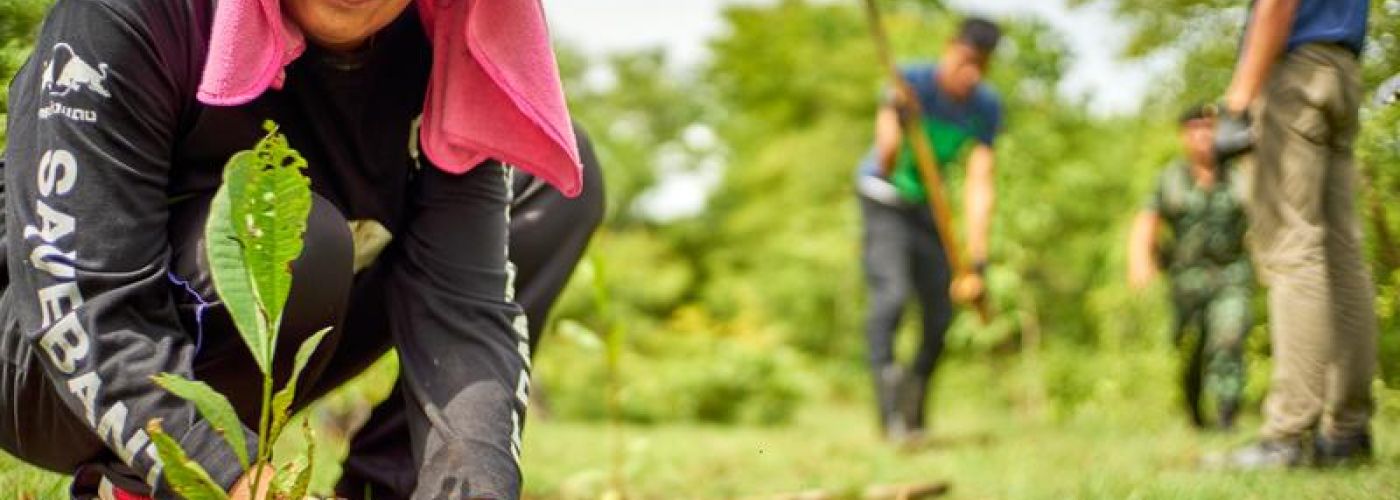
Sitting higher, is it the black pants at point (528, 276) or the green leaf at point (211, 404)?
the green leaf at point (211, 404)

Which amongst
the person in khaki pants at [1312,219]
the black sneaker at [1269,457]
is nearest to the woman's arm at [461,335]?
the person in khaki pants at [1312,219]

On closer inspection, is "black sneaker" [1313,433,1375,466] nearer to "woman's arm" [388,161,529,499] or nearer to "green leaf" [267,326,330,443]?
"woman's arm" [388,161,529,499]

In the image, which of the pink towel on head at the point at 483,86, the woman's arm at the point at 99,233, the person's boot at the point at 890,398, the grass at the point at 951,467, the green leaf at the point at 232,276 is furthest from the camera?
the person's boot at the point at 890,398

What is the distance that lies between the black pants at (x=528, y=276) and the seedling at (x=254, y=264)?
888mm

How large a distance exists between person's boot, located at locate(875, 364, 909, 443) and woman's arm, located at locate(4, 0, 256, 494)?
506 centimetres

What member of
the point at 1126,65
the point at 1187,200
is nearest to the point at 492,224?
the point at 1187,200

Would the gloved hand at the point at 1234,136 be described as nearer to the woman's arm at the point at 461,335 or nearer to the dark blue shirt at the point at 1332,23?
the dark blue shirt at the point at 1332,23

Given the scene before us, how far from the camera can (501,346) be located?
215 cm

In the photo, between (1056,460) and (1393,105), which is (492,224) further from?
(1056,460)


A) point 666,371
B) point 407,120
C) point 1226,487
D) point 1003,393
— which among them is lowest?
point 1003,393

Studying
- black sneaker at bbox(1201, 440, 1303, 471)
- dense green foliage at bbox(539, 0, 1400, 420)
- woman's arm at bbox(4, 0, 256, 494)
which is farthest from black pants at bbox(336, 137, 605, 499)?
dense green foliage at bbox(539, 0, 1400, 420)

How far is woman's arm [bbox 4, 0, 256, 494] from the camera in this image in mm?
1758

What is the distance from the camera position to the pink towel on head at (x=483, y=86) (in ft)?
6.26

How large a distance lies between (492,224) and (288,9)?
1.48 ft
